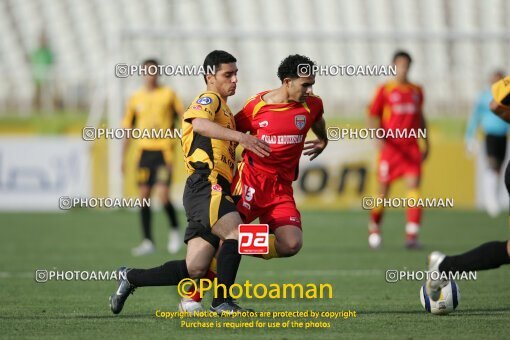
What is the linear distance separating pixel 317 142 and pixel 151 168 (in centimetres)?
500

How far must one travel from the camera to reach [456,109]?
65.6 ft

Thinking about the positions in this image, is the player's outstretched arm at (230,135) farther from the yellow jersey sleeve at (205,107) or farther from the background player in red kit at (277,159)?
the background player in red kit at (277,159)

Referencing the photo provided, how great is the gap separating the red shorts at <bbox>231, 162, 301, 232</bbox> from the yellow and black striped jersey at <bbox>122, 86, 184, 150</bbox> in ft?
16.3

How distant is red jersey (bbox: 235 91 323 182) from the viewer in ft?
25.4

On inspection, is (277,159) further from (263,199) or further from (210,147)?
(210,147)

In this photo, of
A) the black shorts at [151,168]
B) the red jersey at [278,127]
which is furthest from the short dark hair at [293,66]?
the black shorts at [151,168]

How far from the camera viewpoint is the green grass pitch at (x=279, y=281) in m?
6.64

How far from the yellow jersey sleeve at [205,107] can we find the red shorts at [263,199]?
0.81 meters

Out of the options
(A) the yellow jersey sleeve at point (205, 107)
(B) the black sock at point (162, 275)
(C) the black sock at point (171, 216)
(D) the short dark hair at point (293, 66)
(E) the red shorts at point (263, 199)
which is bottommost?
(C) the black sock at point (171, 216)

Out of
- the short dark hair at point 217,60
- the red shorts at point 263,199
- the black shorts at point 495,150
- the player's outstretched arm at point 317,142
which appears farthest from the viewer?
the black shorts at point 495,150

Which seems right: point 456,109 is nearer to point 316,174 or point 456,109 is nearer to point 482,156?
point 482,156

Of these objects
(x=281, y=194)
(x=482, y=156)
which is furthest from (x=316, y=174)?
(x=281, y=194)

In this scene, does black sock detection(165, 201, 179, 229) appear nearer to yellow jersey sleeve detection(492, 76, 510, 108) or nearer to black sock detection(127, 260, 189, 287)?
black sock detection(127, 260, 189, 287)

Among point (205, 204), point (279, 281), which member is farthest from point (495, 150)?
point (205, 204)
